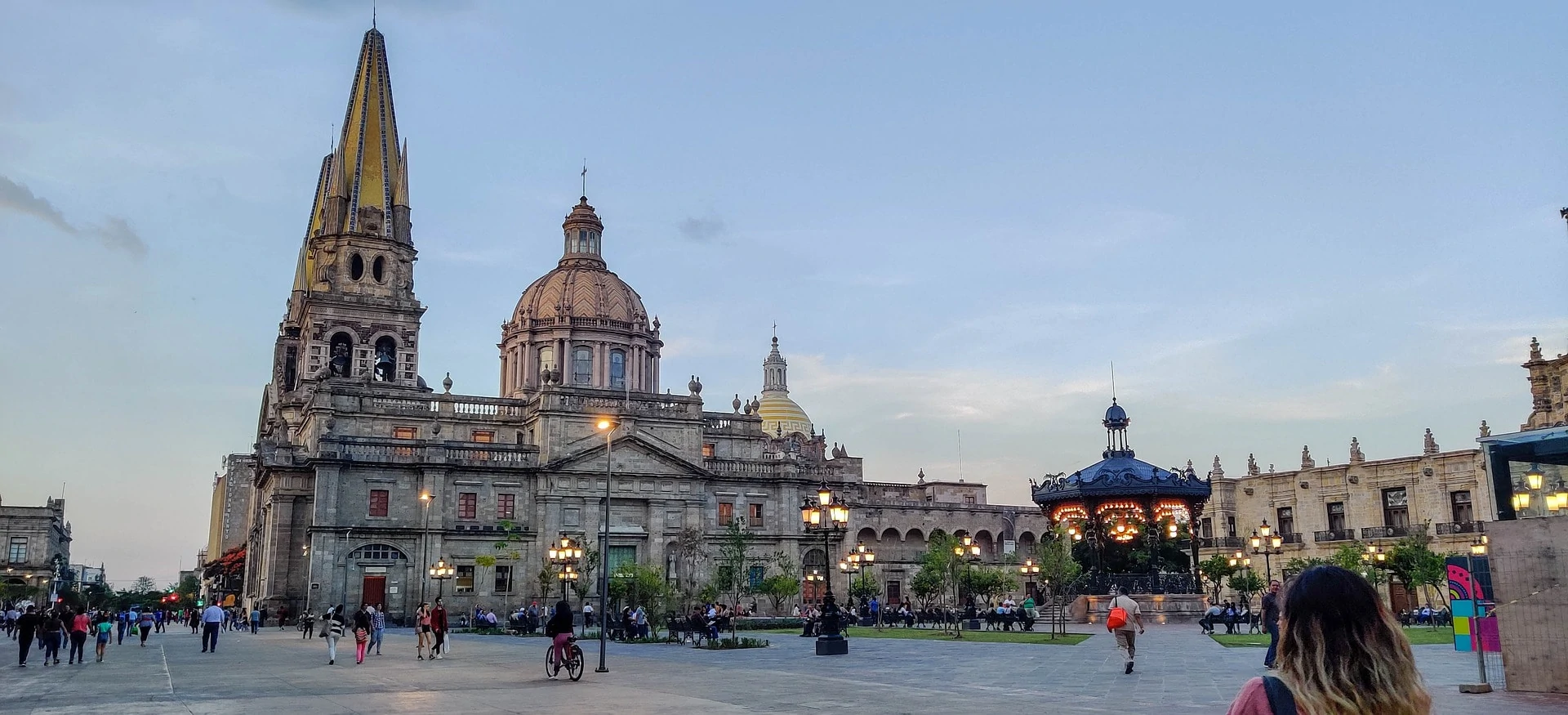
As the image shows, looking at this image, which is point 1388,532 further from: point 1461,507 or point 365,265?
point 365,265

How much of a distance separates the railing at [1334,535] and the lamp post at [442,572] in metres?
43.6

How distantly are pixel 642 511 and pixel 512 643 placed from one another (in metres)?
22.5

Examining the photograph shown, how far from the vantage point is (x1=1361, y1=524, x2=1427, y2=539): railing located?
5901 centimetres

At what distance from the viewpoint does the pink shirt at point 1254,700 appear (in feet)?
11.9

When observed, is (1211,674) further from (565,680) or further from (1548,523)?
(565,680)

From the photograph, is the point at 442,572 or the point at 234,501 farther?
the point at 234,501

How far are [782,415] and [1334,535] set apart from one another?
184 ft

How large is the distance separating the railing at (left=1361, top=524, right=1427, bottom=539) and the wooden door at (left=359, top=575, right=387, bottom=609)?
157 feet

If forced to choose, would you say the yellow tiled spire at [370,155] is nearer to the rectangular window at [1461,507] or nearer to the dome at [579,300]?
the dome at [579,300]

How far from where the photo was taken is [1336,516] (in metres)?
63.2

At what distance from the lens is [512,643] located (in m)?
37.8

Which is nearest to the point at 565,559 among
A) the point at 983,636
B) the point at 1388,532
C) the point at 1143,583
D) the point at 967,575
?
the point at 983,636

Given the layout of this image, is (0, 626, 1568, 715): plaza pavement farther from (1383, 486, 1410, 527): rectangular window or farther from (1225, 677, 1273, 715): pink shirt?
(1383, 486, 1410, 527): rectangular window

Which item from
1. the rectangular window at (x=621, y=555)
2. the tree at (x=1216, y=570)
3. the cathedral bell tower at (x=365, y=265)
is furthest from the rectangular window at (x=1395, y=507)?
the cathedral bell tower at (x=365, y=265)
